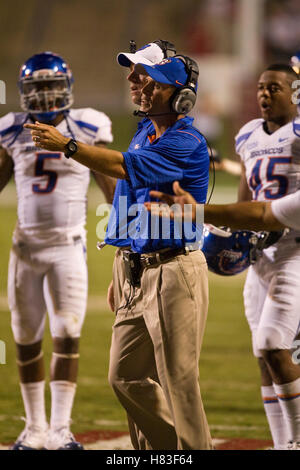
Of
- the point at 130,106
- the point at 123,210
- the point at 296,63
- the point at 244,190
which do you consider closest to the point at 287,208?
the point at 123,210

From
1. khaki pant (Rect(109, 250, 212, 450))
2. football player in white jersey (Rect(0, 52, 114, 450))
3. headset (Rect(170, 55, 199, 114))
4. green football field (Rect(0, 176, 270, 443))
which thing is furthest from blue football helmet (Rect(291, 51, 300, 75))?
green football field (Rect(0, 176, 270, 443))

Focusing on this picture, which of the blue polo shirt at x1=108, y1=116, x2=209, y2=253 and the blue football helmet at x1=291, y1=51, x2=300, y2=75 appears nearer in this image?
the blue polo shirt at x1=108, y1=116, x2=209, y2=253

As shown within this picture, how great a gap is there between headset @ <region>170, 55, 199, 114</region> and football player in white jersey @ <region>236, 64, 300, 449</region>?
1.02 metres

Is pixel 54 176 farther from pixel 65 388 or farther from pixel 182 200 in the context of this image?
pixel 182 200

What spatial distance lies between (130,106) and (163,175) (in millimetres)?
23007

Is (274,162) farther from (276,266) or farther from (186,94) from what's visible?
(186,94)

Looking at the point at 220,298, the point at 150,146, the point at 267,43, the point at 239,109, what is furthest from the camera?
the point at 267,43

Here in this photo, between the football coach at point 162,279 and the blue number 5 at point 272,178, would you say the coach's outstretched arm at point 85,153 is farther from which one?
the blue number 5 at point 272,178

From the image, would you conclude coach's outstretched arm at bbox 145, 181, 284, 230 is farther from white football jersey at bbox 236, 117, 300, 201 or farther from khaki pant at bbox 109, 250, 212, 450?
white football jersey at bbox 236, 117, 300, 201

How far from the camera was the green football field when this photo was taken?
200 inches

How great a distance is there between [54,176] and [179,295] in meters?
1.55

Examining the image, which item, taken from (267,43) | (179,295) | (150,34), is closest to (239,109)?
(267,43)

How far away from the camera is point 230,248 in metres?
4.41
